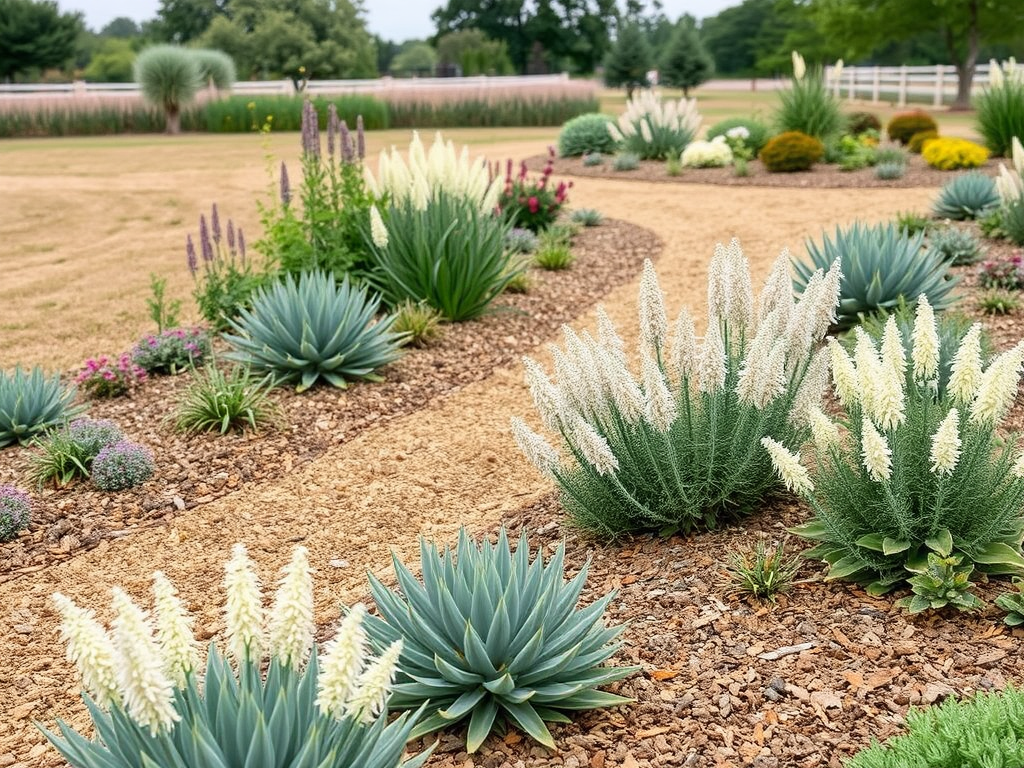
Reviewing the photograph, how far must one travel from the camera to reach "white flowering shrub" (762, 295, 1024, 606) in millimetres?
3838

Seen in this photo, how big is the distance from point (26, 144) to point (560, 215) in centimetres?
2021

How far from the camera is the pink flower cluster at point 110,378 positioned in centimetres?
774

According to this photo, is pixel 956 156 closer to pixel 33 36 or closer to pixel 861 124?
pixel 861 124

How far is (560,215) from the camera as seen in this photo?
44.5ft

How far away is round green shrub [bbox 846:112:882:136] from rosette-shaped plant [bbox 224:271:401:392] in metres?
15.6

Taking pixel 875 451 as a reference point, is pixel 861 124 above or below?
above

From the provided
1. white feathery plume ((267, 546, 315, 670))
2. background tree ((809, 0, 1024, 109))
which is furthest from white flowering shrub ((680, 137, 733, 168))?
background tree ((809, 0, 1024, 109))

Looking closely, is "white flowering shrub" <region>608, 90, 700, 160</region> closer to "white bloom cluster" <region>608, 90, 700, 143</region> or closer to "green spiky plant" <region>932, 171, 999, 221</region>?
"white bloom cluster" <region>608, 90, 700, 143</region>

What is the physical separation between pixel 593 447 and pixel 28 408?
15.2ft

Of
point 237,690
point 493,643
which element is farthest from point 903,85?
point 237,690

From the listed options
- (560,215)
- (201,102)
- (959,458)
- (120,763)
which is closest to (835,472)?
(959,458)

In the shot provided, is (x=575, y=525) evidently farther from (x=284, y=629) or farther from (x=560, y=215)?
(x=560, y=215)

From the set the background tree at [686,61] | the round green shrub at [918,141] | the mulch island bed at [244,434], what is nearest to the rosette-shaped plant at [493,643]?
the mulch island bed at [244,434]

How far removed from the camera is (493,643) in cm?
347
